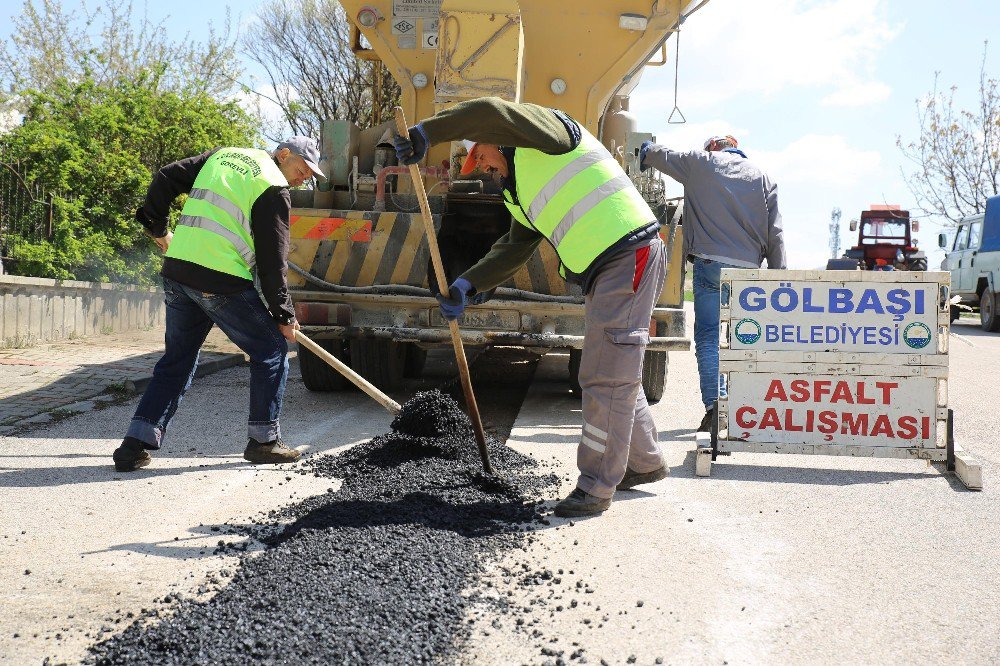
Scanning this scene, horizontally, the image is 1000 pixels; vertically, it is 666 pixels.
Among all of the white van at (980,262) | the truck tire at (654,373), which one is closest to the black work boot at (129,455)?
the truck tire at (654,373)

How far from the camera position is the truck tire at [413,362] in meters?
8.35

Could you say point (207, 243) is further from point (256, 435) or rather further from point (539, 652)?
point (539, 652)

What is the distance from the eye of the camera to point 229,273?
16.2 ft

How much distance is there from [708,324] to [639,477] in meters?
1.95

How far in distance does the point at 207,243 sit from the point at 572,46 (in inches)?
161

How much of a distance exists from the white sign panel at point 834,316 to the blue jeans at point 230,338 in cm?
264

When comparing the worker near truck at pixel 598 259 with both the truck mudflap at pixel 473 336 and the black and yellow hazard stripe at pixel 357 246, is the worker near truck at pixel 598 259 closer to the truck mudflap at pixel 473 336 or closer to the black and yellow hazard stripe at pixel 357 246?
the truck mudflap at pixel 473 336

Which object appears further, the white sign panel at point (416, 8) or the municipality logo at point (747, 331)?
the white sign panel at point (416, 8)

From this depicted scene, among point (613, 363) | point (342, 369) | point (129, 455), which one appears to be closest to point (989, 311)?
point (342, 369)

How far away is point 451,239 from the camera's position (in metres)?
7.09

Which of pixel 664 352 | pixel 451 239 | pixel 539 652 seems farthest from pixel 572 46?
pixel 539 652

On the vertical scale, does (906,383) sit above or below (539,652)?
above

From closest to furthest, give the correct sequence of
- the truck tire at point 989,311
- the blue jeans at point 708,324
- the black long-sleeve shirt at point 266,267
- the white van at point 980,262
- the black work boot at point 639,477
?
the black work boot at point 639,477 < the black long-sleeve shirt at point 266,267 < the blue jeans at point 708,324 < the truck tire at point 989,311 < the white van at point 980,262

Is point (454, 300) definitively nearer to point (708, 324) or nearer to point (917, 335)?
point (708, 324)
